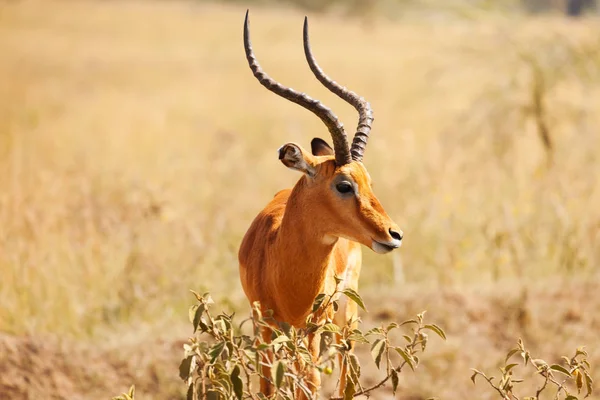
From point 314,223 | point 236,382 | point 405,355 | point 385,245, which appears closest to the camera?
point 236,382

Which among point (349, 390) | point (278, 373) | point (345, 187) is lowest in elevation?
point (278, 373)

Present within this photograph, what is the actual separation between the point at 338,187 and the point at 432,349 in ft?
11.0

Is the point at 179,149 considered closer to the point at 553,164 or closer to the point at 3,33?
the point at 553,164

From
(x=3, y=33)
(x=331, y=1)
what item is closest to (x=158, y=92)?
(x=3, y=33)

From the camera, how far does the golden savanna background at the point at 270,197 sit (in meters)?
6.80

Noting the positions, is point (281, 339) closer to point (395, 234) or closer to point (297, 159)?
point (395, 234)

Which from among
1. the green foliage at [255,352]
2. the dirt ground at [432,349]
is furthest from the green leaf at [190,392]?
the dirt ground at [432,349]

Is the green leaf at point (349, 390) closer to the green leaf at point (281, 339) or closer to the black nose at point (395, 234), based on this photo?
the green leaf at point (281, 339)

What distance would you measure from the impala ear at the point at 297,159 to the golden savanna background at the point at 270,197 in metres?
2.63

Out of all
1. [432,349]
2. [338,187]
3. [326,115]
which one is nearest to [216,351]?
[338,187]

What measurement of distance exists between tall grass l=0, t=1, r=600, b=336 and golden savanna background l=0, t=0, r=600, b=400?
28mm

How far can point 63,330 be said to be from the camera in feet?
23.1

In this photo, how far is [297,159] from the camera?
403 cm

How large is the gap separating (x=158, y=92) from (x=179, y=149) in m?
5.74
